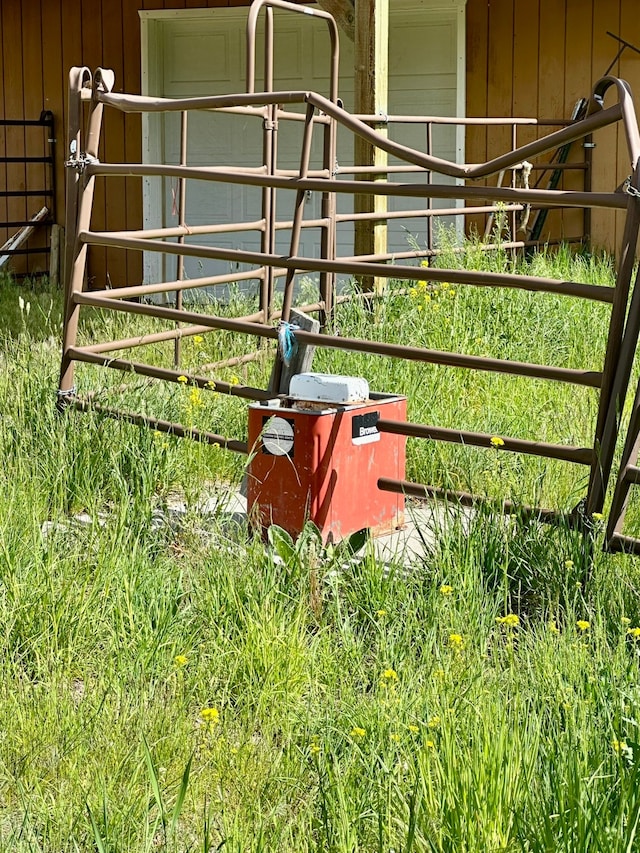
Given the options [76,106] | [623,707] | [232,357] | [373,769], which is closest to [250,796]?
[373,769]

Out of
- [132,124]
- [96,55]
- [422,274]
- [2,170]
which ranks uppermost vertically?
[96,55]

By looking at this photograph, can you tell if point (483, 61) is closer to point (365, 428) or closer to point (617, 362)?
point (365, 428)

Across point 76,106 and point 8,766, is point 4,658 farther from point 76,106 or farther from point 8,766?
point 76,106

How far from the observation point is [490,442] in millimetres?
3811

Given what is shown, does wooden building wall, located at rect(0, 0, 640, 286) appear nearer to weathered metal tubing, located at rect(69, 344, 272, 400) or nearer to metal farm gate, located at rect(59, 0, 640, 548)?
metal farm gate, located at rect(59, 0, 640, 548)

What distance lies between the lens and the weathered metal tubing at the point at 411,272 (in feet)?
12.1

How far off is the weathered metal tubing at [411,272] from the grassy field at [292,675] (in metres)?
0.62

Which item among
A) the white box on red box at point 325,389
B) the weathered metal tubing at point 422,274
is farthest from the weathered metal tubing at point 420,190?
the white box on red box at point 325,389

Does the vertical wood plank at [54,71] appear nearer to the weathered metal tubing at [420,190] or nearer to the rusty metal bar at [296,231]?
the rusty metal bar at [296,231]

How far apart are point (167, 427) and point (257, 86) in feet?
26.7

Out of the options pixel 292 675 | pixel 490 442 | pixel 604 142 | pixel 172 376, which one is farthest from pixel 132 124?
pixel 292 675

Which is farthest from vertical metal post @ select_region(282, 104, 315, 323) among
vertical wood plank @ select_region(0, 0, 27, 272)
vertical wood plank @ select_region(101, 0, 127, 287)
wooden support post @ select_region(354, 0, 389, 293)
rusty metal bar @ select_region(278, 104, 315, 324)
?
vertical wood plank @ select_region(0, 0, 27, 272)

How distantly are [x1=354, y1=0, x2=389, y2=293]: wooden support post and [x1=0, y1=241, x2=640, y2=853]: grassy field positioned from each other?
3.22 m

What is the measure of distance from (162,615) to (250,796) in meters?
0.78
